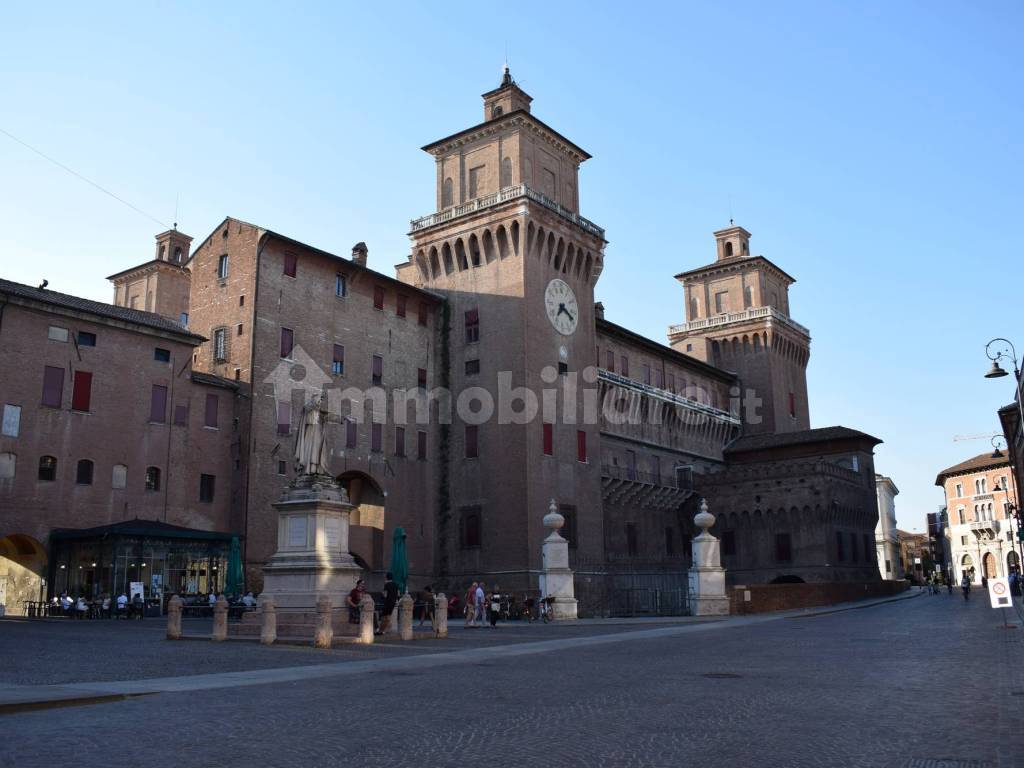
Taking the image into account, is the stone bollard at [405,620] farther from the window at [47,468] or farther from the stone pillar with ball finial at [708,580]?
the window at [47,468]

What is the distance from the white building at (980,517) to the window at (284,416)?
228ft

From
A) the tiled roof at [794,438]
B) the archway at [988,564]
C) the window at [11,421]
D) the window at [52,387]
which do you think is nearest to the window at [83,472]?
the window at [52,387]

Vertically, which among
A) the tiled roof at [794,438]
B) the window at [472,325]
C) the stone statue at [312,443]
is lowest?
the stone statue at [312,443]

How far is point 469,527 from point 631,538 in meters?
13.2

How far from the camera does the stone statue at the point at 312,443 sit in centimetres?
2475

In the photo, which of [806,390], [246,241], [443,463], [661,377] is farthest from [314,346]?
[806,390]

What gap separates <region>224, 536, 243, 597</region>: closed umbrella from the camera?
3597 cm

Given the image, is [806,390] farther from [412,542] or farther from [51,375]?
[51,375]

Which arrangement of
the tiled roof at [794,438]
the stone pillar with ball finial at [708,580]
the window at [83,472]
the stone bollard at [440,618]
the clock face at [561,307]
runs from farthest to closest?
the tiled roof at [794,438], the clock face at [561,307], the window at [83,472], the stone pillar with ball finial at [708,580], the stone bollard at [440,618]

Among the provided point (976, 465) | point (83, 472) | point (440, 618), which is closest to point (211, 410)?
point (83, 472)

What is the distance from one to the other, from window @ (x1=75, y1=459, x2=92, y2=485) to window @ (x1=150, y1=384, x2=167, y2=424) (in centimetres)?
345

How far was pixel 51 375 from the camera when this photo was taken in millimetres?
37094

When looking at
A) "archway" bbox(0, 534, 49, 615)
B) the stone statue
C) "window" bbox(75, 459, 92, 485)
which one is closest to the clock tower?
"window" bbox(75, 459, 92, 485)

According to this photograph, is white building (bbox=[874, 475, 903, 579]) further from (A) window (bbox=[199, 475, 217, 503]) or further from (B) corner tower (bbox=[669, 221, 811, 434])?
(A) window (bbox=[199, 475, 217, 503])
